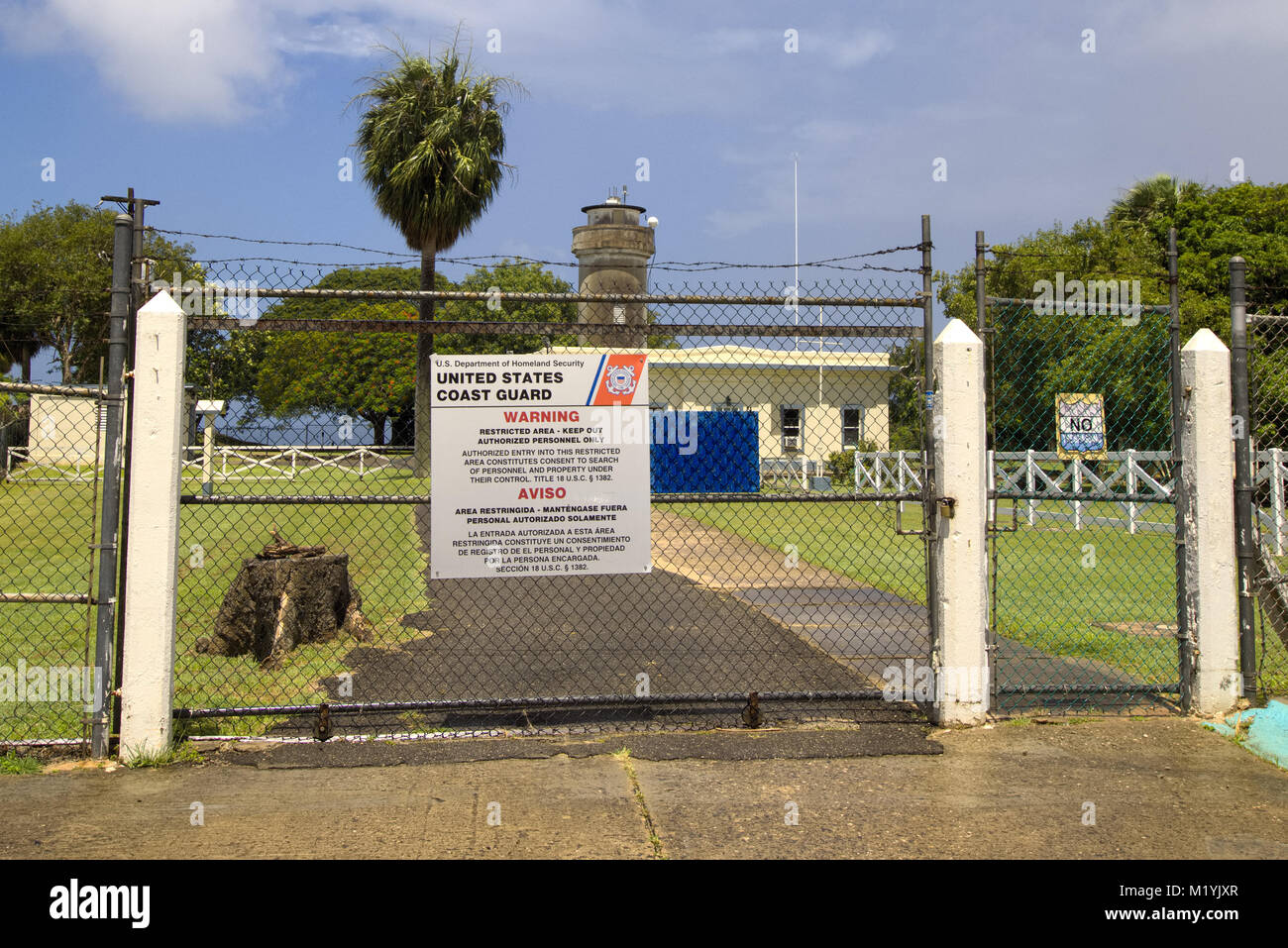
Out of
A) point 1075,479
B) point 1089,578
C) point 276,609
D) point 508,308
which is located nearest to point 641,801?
point 276,609

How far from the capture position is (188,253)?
44719mm

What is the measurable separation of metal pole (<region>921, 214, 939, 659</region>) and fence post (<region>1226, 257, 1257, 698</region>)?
1785 millimetres

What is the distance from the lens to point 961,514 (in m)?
5.66

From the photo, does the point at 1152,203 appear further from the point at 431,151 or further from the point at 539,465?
the point at 539,465

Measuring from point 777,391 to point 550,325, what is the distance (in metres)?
26.6

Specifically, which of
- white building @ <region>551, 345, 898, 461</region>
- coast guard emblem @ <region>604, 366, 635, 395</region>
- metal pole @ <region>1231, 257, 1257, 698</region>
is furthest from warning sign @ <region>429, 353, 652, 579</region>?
white building @ <region>551, 345, 898, 461</region>

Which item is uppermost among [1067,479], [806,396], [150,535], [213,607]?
[806,396]

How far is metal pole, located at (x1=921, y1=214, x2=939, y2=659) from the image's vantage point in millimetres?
5707

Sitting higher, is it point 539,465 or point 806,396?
point 806,396

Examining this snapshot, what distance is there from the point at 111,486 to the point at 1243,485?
623cm

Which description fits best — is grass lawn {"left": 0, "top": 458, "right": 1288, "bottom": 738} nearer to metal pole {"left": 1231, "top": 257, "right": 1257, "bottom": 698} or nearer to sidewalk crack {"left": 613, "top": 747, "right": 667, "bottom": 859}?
metal pole {"left": 1231, "top": 257, "right": 1257, "bottom": 698}

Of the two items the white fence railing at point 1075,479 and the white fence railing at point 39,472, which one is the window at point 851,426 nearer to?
the white fence railing at point 1075,479

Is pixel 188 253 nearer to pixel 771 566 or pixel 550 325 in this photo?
pixel 771 566
